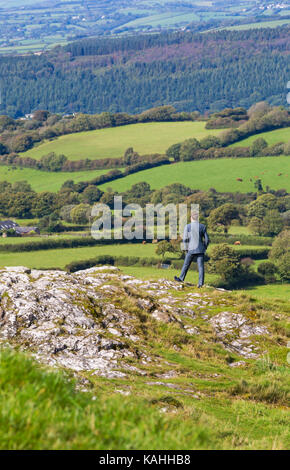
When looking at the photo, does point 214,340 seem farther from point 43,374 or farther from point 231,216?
point 231,216

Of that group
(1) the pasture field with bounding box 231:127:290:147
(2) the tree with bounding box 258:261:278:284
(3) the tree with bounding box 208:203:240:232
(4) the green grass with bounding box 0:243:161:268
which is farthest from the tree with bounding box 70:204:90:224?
(1) the pasture field with bounding box 231:127:290:147

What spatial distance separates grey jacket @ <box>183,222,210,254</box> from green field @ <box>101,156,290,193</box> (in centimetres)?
13311

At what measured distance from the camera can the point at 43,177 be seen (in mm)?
184250

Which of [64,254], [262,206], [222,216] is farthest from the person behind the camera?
[262,206]

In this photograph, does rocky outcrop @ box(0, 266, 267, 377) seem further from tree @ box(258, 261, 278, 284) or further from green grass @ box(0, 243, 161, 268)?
green grass @ box(0, 243, 161, 268)

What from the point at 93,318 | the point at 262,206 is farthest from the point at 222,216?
the point at 93,318

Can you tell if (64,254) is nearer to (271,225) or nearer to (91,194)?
(271,225)

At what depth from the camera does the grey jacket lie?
22.8m

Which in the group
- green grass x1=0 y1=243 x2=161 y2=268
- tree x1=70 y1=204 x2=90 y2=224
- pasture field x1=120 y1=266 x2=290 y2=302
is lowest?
tree x1=70 y1=204 x2=90 y2=224

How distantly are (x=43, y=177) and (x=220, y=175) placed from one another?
56318 millimetres

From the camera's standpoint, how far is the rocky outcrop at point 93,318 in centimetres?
1363

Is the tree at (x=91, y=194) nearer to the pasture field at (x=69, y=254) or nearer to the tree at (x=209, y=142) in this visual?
the tree at (x=209, y=142)

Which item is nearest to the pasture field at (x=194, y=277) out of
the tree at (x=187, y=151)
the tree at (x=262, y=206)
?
the tree at (x=262, y=206)

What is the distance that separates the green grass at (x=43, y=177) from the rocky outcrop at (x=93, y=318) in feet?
497
